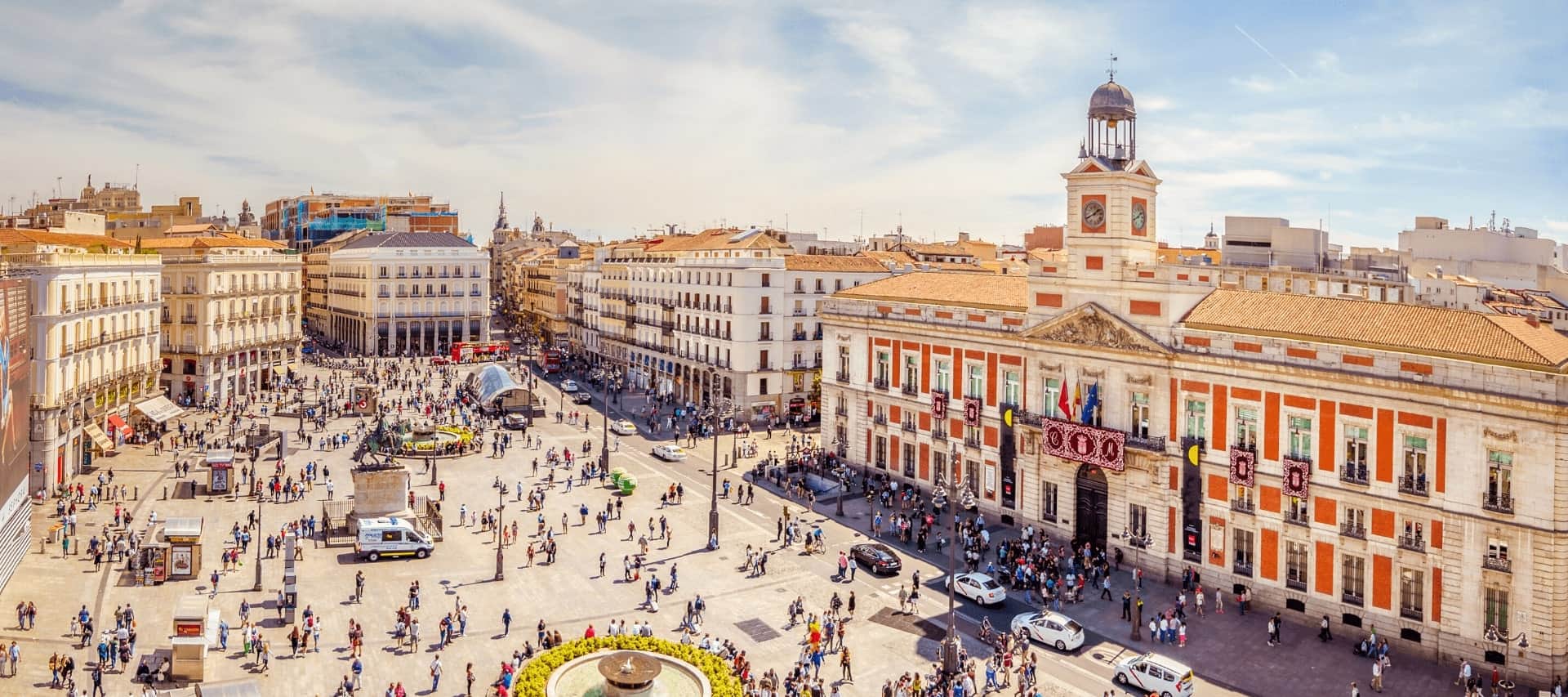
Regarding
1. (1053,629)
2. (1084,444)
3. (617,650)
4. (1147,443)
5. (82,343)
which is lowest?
(1053,629)

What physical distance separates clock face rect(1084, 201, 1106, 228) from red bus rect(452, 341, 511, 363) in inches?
2951

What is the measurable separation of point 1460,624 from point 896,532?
22017 millimetres

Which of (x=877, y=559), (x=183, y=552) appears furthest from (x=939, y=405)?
(x=183, y=552)

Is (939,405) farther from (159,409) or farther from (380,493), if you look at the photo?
(159,409)

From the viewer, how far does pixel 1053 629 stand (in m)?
36.0

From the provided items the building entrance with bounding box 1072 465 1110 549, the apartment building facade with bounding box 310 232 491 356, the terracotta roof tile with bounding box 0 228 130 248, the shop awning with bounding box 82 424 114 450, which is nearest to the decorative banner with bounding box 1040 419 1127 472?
the building entrance with bounding box 1072 465 1110 549

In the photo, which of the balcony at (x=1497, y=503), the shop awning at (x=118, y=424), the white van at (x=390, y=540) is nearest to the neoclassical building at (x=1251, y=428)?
the balcony at (x=1497, y=503)

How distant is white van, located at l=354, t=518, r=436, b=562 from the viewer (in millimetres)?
43781

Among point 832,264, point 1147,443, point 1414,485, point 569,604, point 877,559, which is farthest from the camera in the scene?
point 832,264

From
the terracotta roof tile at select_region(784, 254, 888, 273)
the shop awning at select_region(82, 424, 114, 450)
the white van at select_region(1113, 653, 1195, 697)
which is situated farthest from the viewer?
the terracotta roof tile at select_region(784, 254, 888, 273)

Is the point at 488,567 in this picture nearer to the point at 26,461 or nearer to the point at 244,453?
the point at 26,461

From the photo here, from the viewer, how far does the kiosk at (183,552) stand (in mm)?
40659

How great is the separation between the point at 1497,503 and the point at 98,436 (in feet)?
209

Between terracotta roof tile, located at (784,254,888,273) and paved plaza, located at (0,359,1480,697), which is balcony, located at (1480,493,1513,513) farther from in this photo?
terracotta roof tile, located at (784,254,888,273)
